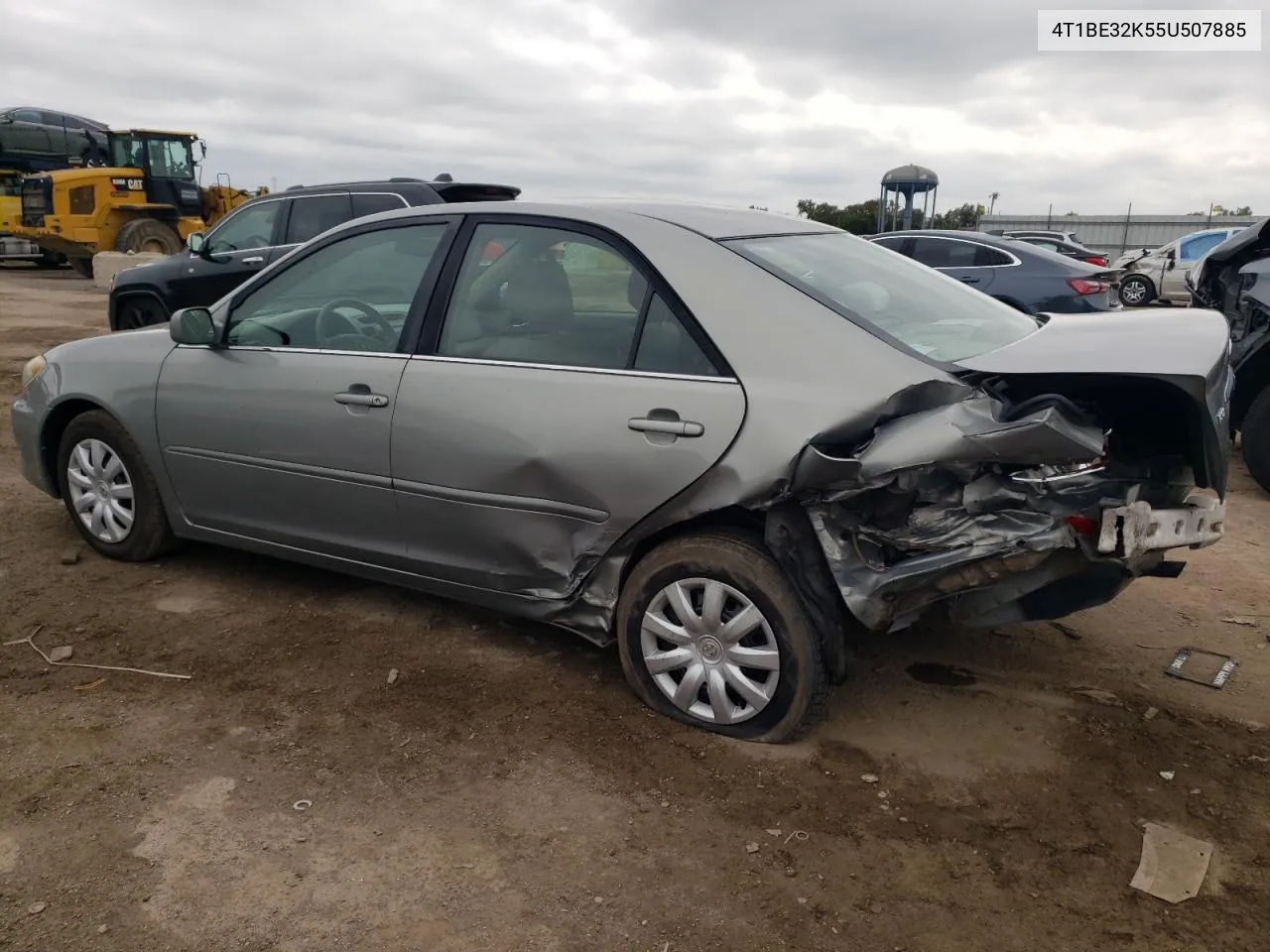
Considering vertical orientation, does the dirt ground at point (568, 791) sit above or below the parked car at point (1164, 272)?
below

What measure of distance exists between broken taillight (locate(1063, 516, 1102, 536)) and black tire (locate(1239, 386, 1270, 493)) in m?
4.28

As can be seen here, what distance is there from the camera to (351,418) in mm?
3609

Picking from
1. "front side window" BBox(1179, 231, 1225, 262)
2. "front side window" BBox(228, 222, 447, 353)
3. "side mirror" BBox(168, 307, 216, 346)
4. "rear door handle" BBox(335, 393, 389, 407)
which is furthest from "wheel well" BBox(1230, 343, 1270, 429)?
"front side window" BBox(1179, 231, 1225, 262)

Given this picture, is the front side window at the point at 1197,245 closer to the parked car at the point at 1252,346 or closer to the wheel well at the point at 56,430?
the parked car at the point at 1252,346

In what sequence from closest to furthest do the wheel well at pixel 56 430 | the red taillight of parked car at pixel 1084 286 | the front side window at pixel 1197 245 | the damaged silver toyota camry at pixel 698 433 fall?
1. the damaged silver toyota camry at pixel 698 433
2. the wheel well at pixel 56 430
3. the red taillight of parked car at pixel 1084 286
4. the front side window at pixel 1197 245

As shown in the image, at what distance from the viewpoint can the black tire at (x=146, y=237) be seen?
19.9 meters

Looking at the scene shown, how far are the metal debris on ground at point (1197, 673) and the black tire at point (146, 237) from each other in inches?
823

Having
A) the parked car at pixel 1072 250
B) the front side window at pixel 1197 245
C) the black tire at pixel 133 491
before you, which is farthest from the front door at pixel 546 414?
the front side window at pixel 1197 245

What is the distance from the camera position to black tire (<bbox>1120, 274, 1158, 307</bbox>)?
61.8 ft

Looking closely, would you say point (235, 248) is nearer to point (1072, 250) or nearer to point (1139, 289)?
point (1072, 250)

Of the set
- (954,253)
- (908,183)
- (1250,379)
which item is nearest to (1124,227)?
(908,183)

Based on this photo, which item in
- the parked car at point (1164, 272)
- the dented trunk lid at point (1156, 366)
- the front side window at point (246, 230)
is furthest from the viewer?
the parked car at point (1164, 272)

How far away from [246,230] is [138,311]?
152cm

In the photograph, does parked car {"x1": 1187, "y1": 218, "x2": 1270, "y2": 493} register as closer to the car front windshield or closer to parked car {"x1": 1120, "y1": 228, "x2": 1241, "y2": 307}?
the car front windshield
